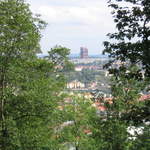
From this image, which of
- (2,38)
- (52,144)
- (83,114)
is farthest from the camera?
(83,114)

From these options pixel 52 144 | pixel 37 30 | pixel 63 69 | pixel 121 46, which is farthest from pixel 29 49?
pixel 63 69

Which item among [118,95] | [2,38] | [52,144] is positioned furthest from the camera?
[118,95]

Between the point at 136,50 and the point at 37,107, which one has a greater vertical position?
the point at 136,50

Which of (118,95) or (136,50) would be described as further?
(118,95)

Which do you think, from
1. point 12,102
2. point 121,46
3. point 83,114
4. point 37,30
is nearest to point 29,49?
point 37,30

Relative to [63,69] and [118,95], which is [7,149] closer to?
[118,95]

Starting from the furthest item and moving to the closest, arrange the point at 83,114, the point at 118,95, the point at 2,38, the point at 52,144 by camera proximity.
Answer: the point at 83,114 < the point at 118,95 < the point at 52,144 < the point at 2,38

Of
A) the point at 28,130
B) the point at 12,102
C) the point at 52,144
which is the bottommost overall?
the point at 52,144

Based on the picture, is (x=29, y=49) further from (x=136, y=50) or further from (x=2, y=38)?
(x=136, y=50)

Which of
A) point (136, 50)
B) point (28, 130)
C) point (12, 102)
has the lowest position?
point (28, 130)
